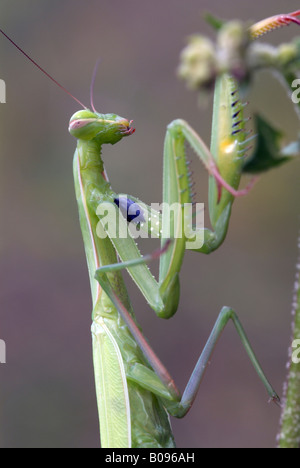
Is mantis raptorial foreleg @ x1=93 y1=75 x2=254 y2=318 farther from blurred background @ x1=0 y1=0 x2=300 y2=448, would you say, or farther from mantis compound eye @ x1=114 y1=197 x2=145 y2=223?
blurred background @ x1=0 y1=0 x2=300 y2=448

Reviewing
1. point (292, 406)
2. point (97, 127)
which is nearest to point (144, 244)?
point (97, 127)

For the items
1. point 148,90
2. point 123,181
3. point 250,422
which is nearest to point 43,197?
point 123,181

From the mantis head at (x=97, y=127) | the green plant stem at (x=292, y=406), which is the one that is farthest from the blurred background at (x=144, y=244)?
the green plant stem at (x=292, y=406)

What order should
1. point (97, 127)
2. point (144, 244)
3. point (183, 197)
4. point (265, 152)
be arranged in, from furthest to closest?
point (144, 244), point (97, 127), point (183, 197), point (265, 152)

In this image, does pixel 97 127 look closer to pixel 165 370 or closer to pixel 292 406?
pixel 165 370
